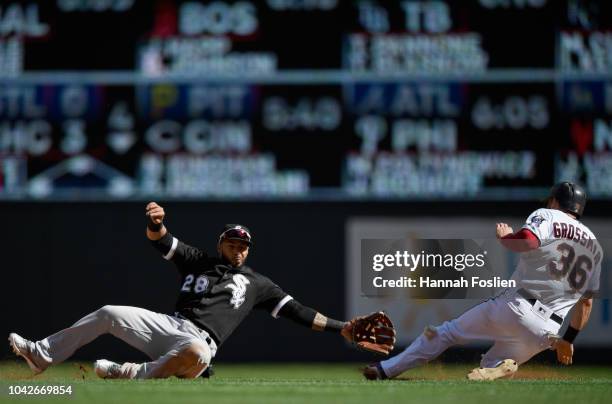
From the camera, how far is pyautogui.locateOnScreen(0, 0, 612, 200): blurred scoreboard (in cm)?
1008

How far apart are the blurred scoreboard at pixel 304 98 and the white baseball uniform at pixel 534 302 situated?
3499 millimetres

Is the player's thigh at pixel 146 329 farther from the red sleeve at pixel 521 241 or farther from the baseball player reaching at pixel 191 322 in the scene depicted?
the red sleeve at pixel 521 241

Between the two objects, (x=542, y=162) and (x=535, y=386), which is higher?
(x=542, y=162)

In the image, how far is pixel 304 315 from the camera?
681 cm

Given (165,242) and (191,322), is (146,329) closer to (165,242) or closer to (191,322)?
(191,322)

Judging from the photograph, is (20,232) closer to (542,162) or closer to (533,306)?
(542,162)

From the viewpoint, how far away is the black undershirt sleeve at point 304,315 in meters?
6.77

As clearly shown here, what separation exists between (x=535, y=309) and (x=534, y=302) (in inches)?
1.6

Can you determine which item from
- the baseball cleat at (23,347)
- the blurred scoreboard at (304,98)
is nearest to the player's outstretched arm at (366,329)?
the baseball cleat at (23,347)

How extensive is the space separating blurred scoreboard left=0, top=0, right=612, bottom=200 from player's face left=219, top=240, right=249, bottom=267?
337cm

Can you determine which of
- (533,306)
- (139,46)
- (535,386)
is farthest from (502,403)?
(139,46)

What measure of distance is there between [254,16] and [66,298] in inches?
117

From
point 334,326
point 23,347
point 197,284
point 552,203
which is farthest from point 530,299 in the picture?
point 23,347

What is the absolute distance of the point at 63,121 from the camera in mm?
10227
